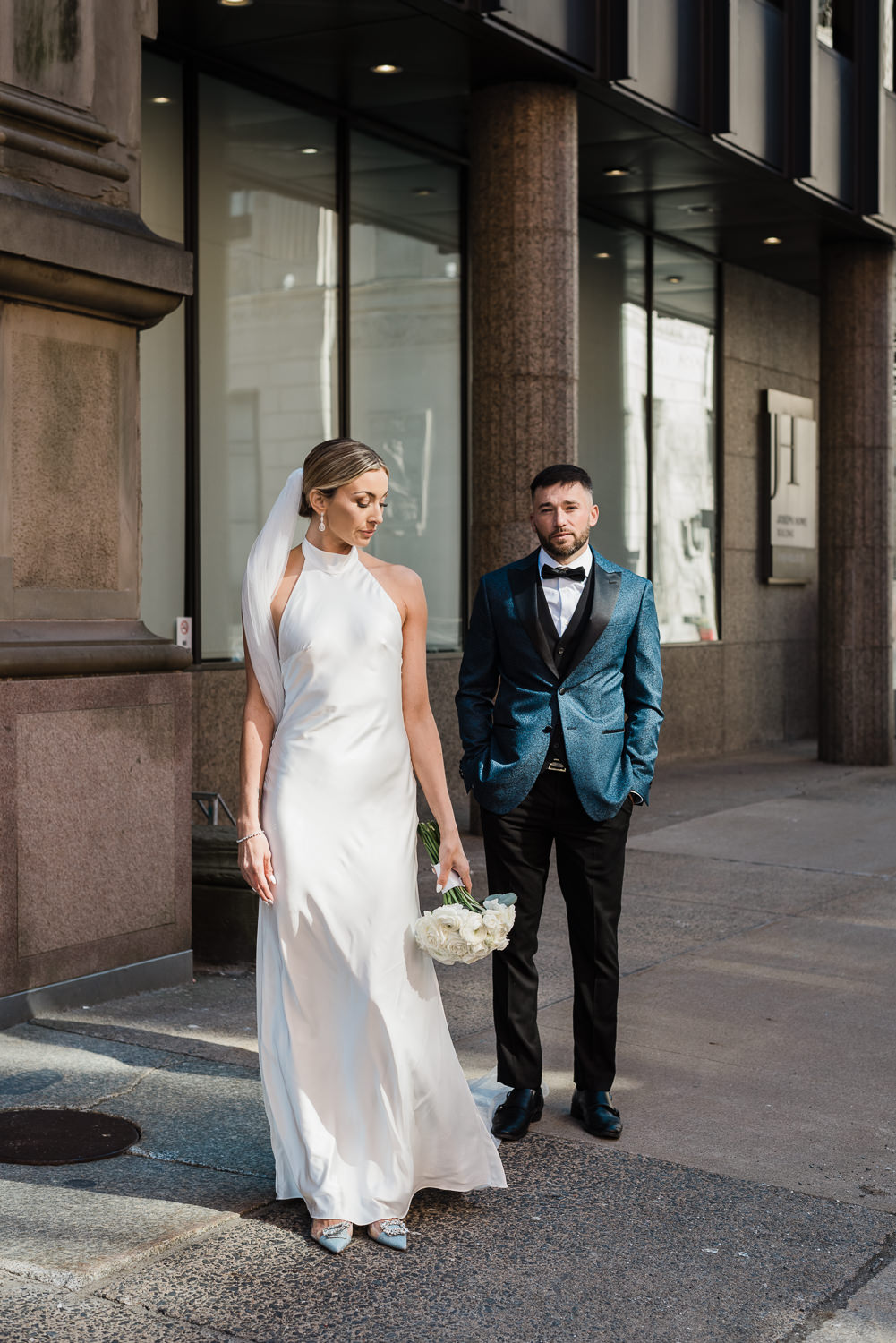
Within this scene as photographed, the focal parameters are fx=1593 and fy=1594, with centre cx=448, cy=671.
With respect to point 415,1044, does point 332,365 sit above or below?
above

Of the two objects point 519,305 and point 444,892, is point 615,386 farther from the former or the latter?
point 444,892

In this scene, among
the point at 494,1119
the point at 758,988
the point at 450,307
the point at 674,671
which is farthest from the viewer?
the point at 674,671

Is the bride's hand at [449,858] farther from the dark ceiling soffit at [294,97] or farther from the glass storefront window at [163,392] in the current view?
the dark ceiling soffit at [294,97]

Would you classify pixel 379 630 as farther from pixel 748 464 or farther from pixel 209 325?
pixel 748 464

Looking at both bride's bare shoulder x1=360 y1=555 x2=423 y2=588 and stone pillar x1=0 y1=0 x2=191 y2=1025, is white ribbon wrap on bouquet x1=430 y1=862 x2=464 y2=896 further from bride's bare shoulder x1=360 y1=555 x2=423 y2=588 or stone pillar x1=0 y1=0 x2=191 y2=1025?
stone pillar x1=0 y1=0 x2=191 y2=1025

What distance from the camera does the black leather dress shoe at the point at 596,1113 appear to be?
192 inches

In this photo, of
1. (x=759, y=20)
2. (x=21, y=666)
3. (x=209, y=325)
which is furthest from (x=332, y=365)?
(x=21, y=666)

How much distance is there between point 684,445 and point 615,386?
147 centimetres

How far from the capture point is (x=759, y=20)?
44.5 ft

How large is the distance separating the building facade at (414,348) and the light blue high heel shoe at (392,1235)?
2.55 m

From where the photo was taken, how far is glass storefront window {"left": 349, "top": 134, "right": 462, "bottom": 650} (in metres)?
12.6

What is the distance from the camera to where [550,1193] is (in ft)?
14.4

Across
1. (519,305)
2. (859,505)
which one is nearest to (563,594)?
(519,305)

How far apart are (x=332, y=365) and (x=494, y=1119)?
834 centimetres
